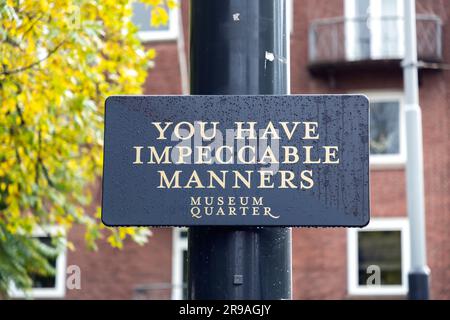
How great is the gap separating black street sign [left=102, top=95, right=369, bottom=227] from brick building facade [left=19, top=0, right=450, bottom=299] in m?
15.7

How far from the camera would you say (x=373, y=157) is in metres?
18.3

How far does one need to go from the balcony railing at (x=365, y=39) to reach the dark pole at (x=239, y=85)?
16.1 m

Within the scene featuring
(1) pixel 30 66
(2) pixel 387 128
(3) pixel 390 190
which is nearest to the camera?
(1) pixel 30 66

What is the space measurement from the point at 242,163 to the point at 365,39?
55.2 feet

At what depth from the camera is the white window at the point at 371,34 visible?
18.3m

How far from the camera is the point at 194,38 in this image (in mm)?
2365

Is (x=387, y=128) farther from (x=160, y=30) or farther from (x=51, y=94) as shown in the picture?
(x=51, y=94)

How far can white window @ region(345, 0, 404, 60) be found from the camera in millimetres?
18281

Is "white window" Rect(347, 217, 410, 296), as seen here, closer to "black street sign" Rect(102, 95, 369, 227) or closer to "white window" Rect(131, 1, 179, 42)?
"white window" Rect(131, 1, 179, 42)

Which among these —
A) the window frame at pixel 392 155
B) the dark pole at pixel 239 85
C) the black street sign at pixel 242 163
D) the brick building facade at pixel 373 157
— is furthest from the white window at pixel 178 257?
the black street sign at pixel 242 163

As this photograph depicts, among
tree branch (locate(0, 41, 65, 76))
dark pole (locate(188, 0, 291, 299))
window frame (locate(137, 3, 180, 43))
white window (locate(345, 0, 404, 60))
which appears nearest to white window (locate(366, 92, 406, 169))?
white window (locate(345, 0, 404, 60))

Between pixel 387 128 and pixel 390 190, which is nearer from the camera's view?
pixel 390 190

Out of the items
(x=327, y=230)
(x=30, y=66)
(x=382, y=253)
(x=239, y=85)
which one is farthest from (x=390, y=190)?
(x=239, y=85)
